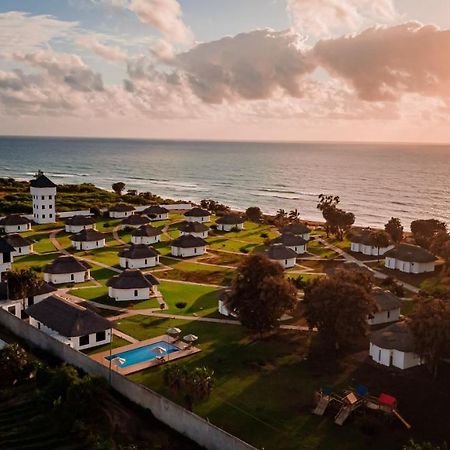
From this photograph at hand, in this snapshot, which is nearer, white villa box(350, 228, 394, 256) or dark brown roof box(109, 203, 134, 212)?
white villa box(350, 228, 394, 256)

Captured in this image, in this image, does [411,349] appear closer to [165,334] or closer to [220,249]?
[165,334]

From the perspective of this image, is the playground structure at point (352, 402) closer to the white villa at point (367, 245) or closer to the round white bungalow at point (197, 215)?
the white villa at point (367, 245)

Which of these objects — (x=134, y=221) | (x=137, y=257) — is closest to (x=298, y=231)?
(x=134, y=221)

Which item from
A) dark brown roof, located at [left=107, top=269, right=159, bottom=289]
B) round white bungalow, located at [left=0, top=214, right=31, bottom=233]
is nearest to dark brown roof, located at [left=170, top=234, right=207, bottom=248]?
dark brown roof, located at [left=107, top=269, right=159, bottom=289]

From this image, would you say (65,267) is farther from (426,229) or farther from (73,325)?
(426,229)

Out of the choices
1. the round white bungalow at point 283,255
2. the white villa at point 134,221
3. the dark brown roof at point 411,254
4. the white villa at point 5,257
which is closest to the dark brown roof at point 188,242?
the round white bungalow at point 283,255

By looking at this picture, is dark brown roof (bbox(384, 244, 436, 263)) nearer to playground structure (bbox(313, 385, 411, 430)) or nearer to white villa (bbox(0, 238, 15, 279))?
playground structure (bbox(313, 385, 411, 430))
